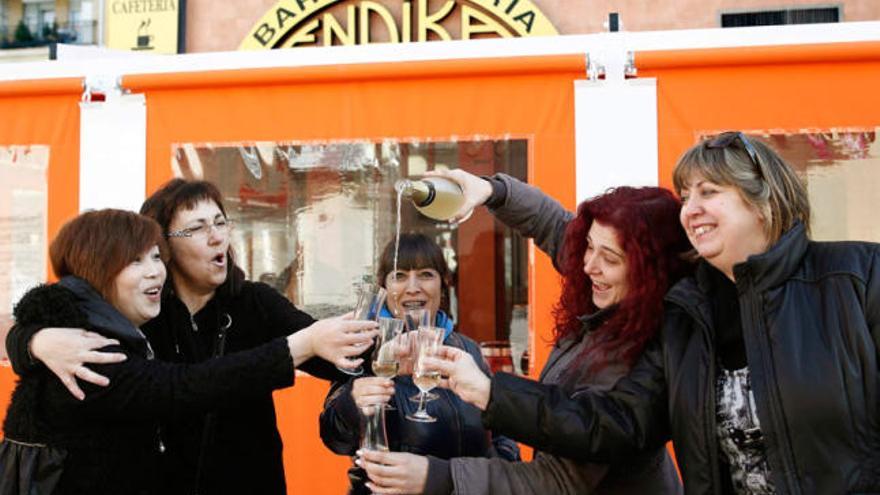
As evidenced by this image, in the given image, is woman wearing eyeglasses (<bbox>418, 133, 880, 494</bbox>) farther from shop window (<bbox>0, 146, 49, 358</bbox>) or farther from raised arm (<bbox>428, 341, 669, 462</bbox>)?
shop window (<bbox>0, 146, 49, 358</bbox>)

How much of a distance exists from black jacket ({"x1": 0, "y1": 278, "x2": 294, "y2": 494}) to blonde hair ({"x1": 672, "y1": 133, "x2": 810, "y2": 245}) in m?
1.08

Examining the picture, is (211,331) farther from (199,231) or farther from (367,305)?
(367,305)

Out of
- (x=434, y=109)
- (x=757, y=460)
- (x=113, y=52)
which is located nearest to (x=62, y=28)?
(x=113, y=52)

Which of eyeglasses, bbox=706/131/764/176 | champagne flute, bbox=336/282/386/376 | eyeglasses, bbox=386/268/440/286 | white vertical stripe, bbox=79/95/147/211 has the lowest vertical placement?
champagne flute, bbox=336/282/386/376

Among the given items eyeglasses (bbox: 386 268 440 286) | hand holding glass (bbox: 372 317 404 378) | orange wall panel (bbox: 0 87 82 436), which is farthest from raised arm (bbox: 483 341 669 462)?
orange wall panel (bbox: 0 87 82 436)

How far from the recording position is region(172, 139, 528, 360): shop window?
3.65 metres

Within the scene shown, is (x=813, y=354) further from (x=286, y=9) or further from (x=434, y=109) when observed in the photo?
(x=286, y=9)

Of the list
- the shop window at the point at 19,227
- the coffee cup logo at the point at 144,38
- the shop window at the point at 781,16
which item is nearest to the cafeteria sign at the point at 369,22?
the coffee cup logo at the point at 144,38

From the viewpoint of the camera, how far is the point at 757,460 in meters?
1.72

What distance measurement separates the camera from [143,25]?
974 cm

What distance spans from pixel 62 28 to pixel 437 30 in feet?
22.9

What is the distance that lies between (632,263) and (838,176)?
1.88m

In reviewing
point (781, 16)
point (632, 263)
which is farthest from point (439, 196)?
point (781, 16)

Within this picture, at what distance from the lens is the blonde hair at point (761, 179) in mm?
1770
